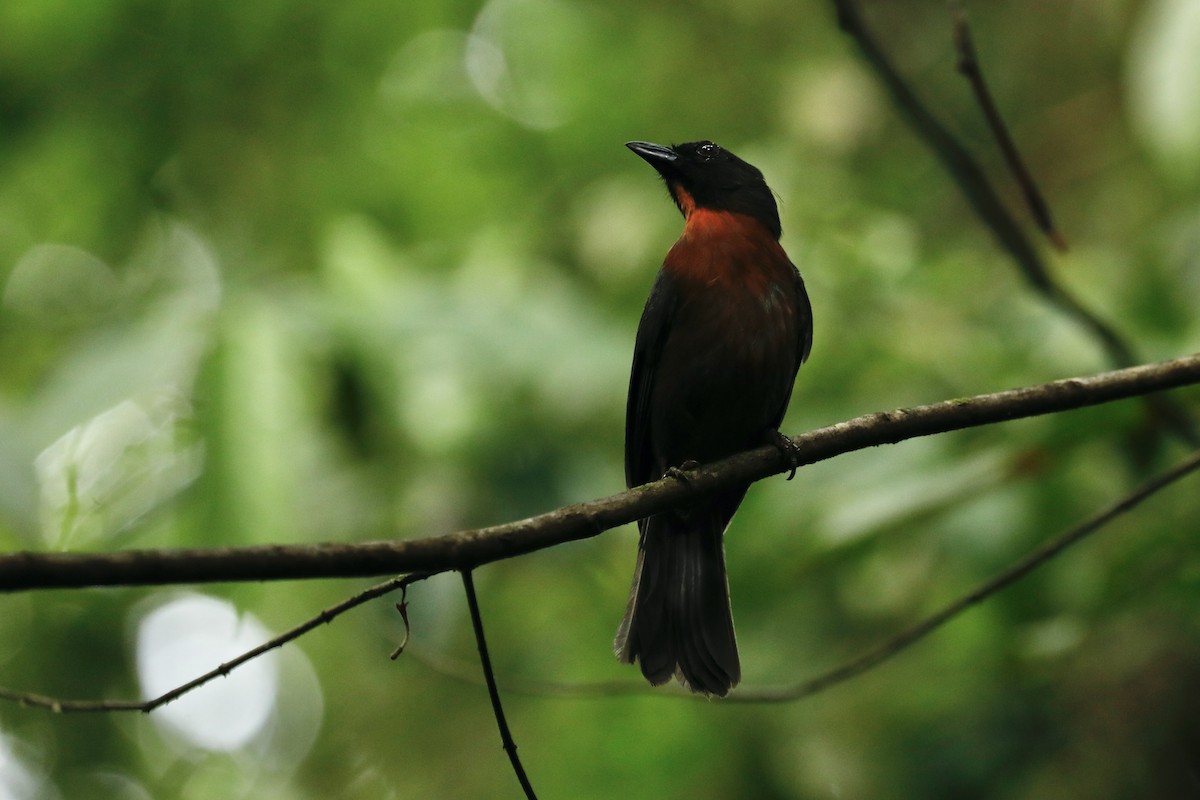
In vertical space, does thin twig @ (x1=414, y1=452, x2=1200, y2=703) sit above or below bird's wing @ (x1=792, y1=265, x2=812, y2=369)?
below

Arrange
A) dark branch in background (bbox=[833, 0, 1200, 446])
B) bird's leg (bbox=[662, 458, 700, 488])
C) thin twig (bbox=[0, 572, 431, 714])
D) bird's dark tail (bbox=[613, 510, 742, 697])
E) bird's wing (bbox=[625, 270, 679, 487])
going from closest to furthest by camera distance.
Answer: thin twig (bbox=[0, 572, 431, 714])
bird's leg (bbox=[662, 458, 700, 488])
dark branch in background (bbox=[833, 0, 1200, 446])
bird's dark tail (bbox=[613, 510, 742, 697])
bird's wing (bbox=[625, 270, 679, 487])

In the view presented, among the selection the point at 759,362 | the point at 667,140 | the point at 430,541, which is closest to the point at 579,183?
the point at 667,140

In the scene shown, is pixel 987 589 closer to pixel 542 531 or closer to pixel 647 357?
pixel 647 357

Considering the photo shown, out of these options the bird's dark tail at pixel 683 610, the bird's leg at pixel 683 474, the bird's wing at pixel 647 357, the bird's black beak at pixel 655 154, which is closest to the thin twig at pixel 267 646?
the bird's leg at pixel 683 474

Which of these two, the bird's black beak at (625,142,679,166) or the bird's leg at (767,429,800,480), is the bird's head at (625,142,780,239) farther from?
the bird's leg at (767,429,800,480)

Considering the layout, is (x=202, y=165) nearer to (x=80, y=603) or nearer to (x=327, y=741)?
(x=80, y=603)

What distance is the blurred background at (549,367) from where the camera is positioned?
3.01 meters

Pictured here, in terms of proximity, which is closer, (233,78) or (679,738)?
(679,738)

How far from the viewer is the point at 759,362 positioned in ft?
11.2

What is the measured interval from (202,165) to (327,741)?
10.8ft

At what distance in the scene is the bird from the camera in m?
3.36

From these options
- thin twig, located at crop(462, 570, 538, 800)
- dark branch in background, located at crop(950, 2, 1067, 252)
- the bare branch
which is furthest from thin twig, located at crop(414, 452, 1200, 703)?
thin twig, located at crop(462, 570, 538, 800)

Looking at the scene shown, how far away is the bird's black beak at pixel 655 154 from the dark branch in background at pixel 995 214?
39.1 inches

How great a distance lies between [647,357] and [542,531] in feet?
6.23
